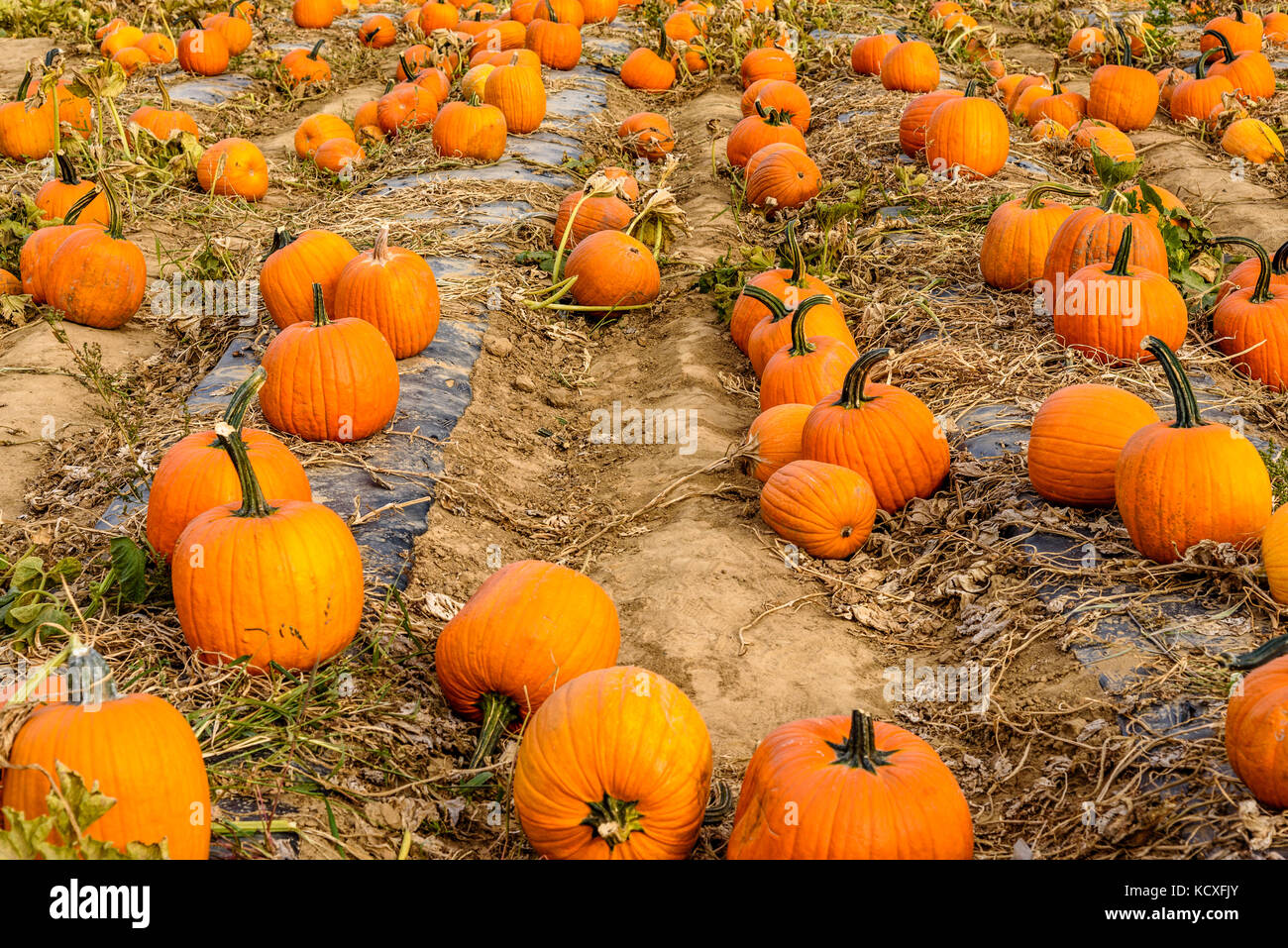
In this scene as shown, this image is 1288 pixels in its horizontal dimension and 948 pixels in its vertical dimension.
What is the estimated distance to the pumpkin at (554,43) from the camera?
12.2 m

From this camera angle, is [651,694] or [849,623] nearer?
[651,694]

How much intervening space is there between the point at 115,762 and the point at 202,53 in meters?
11.8

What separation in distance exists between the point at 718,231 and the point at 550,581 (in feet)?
18.6

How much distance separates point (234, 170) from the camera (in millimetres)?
8609

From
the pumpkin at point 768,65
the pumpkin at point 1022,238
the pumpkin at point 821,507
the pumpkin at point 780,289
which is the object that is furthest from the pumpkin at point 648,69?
the pumpkin at point 821,507

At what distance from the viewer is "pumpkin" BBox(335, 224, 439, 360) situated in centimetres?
545

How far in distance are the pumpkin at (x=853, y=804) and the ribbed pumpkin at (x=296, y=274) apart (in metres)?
3.93

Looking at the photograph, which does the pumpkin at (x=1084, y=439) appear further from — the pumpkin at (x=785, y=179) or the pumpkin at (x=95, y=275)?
the pumpkin at (x=95, y=275)

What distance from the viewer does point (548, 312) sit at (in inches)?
281

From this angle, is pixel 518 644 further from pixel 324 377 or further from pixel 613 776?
pixel 324 377

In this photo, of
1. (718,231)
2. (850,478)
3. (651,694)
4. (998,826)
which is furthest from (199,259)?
(998,826)

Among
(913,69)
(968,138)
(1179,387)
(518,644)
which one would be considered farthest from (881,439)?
(913,69)
